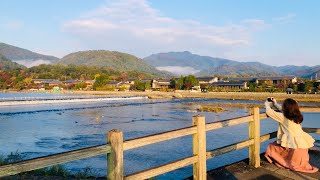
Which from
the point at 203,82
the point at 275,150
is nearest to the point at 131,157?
the point at 275,150

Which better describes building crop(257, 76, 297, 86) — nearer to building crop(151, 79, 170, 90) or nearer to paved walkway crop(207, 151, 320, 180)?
building crop(151, 79, 170, 90)

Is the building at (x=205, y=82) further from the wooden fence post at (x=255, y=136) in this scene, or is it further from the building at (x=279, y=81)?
the wooden fence post at (x=255, y=136)

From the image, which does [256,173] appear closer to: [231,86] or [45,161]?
[45,161]

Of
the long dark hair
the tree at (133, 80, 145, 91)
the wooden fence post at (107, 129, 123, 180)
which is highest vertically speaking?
the long dark hair

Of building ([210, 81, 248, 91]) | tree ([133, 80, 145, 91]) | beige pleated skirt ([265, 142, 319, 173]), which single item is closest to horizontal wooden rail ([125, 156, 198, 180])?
beige pleated skirt ([265, 142, 319, 173])

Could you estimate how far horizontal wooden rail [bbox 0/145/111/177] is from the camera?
2.72 meters

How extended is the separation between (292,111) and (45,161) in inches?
154

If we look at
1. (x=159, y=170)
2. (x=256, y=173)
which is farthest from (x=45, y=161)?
(x=256, y=173)

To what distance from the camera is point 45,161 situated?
291 centimetres

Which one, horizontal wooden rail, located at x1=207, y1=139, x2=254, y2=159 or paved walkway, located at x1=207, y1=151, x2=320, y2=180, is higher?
horizontal wooden rail, located at x1=207, y1=139, x2=254, y2=159

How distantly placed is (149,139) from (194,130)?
0.87m

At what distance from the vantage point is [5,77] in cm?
15950

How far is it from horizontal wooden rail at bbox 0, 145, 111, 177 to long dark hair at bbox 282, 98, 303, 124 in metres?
3.19

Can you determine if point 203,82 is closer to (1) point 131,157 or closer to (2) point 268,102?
(1) point 131,157
